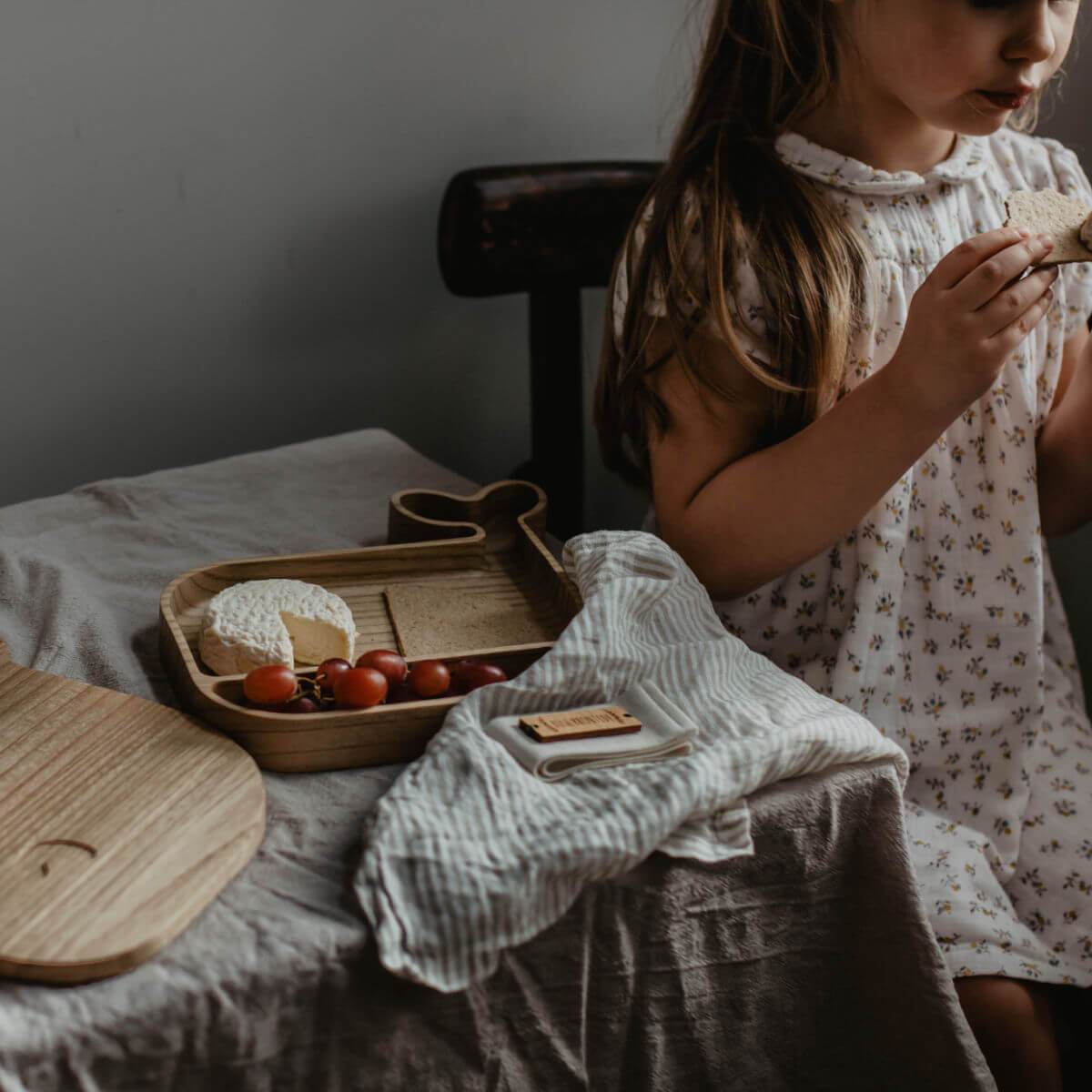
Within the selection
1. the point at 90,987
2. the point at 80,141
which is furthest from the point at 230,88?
the point at 90,987

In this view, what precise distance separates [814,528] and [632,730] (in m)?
0.32

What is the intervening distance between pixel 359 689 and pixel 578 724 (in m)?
0.14

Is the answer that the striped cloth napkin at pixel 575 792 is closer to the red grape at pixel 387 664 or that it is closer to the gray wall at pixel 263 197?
the red grape at pixel 387 664

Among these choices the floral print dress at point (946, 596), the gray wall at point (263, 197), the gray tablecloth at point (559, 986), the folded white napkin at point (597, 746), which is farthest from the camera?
the gray wall at point (263, 197)

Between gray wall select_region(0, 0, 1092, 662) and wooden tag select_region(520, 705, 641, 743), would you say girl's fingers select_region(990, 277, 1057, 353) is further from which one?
gray wall select_region(0, 0, 1092, 662)

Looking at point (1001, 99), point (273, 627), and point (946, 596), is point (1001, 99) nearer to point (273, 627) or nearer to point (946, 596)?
point (946, 596)

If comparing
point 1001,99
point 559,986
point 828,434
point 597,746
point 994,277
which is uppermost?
point 1001,99

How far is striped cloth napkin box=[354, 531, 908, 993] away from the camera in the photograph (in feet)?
2.09

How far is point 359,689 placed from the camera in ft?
2.55

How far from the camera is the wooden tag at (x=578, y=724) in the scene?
0.73 metres

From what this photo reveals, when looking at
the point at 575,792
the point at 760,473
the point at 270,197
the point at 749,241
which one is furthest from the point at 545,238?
the point at 575,792

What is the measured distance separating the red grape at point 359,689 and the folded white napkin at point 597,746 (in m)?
0.08

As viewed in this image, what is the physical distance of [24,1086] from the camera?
56 centimetres

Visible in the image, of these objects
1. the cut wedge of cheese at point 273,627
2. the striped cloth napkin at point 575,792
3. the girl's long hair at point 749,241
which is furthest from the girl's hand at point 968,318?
the cut wedge of cheese at point 273,627
